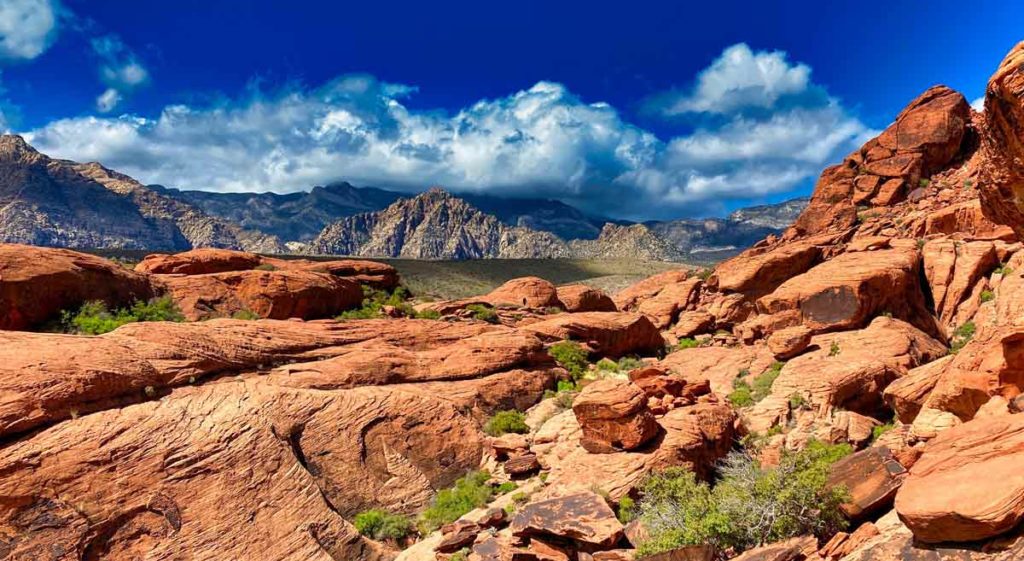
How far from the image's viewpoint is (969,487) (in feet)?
25.1

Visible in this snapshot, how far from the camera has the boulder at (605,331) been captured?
29.3 m

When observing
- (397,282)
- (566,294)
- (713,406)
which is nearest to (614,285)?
(566,294)

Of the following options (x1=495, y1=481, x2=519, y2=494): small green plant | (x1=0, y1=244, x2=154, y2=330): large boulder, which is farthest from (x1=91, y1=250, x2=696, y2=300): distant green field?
(x1=495, y1=481, x2=519, y2=494): small green plant

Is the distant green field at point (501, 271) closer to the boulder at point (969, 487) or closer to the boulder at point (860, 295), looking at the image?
the boulder at point (860, 295)

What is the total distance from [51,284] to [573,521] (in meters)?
20.6

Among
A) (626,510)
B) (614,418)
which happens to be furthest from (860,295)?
(626,510)

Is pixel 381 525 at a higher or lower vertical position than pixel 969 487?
lower

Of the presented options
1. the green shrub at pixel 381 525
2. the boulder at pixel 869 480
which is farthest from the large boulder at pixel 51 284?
the boulder at pixel 869 480

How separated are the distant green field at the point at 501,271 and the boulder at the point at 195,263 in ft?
212

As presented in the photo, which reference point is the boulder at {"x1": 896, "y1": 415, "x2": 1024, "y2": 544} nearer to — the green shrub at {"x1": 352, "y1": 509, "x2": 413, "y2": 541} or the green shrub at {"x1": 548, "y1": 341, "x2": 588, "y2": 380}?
the green shrub at {"x1": 352, "y1": 509, "x2": 413, "y2": 541}

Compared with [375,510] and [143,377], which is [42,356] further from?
[375,510]

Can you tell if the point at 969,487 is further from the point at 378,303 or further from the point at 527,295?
the point at 527,295

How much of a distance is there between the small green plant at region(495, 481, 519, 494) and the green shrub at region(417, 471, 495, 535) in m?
0.20

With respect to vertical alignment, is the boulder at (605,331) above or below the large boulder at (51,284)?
below
